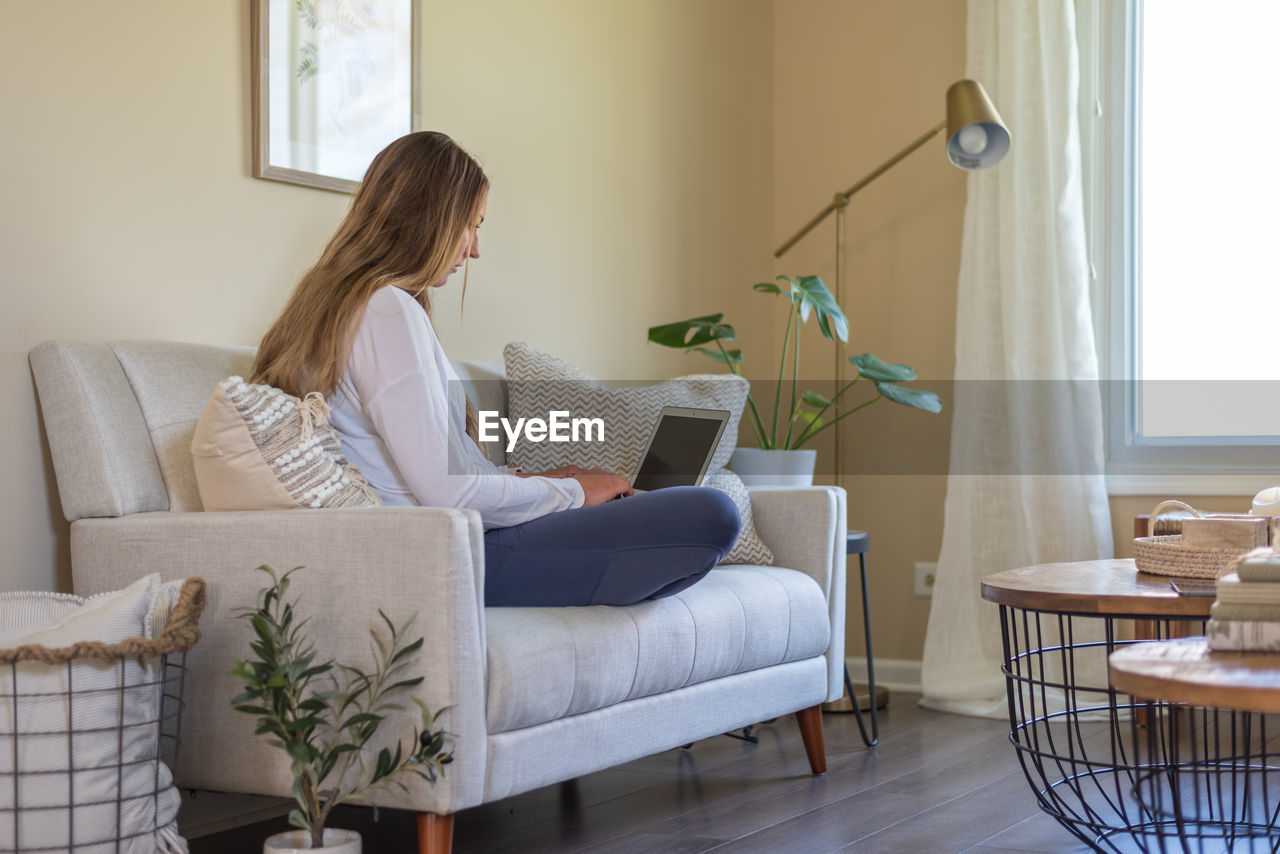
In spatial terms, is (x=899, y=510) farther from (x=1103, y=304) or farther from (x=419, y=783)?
(x=419, y=783)

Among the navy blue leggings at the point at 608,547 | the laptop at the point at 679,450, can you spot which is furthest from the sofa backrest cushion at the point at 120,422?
the laptop at the point at 679,450

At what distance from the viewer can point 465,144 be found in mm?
2885

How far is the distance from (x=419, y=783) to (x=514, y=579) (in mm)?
405

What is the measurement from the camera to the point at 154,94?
2.21 m

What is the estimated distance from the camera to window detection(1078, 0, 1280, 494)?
3.41 metres

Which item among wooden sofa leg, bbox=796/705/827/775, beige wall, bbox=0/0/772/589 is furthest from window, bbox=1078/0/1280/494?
wooden sofa leg, bbox=796/705/827/775

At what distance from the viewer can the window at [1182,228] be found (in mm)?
3406

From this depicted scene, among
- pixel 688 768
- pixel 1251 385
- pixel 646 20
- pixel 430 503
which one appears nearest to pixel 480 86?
pixel 646 20

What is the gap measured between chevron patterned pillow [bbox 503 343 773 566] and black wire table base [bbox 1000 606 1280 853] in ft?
1.79

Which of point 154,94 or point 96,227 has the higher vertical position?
point 154,94

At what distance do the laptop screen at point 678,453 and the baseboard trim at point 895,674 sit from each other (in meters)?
1.36

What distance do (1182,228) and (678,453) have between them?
172cm

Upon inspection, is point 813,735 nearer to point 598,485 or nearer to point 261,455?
point 598,485

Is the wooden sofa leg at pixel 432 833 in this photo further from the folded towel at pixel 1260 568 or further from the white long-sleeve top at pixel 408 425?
the folded towel at pixel 1260 568
